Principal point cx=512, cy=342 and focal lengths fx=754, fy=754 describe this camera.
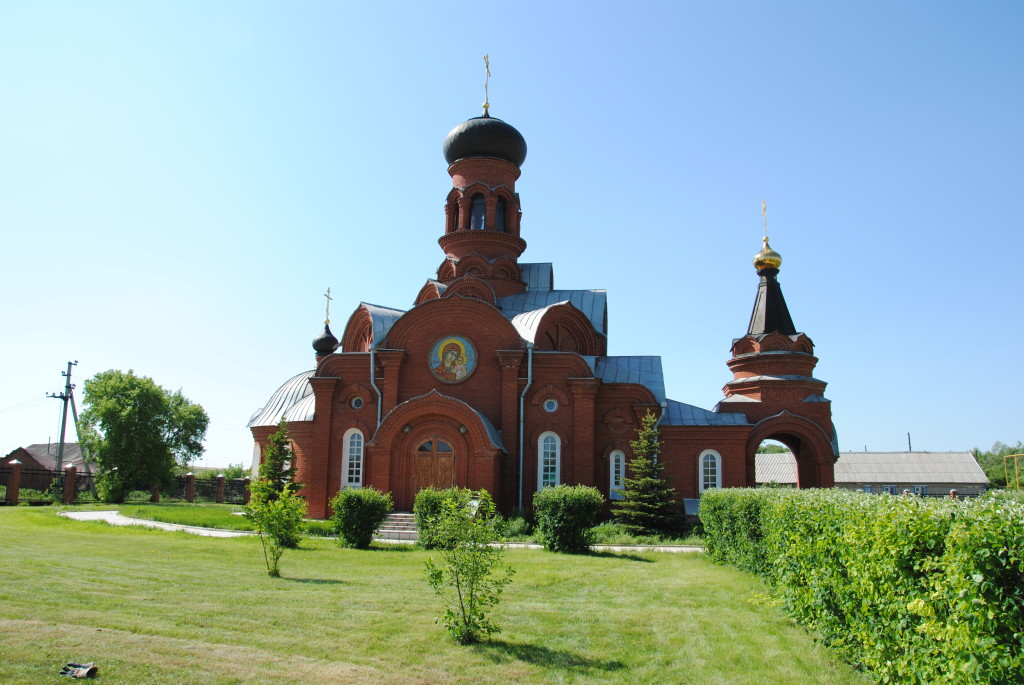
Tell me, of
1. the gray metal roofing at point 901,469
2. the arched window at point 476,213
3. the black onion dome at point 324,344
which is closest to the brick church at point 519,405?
the arched window at point 476,213

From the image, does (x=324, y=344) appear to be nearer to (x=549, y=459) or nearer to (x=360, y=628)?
(x=549, y=459)

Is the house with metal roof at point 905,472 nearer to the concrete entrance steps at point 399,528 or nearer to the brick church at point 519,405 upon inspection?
the brick church at point 519,405

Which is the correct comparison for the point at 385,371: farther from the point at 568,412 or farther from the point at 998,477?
the point at 998,477

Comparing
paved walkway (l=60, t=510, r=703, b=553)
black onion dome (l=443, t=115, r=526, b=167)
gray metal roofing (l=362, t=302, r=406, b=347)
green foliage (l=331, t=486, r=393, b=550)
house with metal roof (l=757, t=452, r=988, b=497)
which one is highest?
black onion dome (l=443, t=115, r=526, b=167)

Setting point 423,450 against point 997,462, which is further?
point 997,462

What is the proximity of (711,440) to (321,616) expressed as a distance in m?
17.5

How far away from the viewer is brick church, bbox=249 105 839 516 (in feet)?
71.6

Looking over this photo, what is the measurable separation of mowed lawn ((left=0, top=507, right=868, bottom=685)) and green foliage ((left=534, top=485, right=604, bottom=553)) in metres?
3.51

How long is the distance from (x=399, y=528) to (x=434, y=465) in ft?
7.41

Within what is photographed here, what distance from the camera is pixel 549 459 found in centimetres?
2258

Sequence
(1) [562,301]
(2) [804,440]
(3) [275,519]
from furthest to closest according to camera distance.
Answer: (1) [562,301]
(2) [804,440]
(3) [275,519]

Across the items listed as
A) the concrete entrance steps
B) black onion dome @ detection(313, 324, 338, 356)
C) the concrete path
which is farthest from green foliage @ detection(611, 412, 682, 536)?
black onion dome @ detection(313, 324, 338, 356)

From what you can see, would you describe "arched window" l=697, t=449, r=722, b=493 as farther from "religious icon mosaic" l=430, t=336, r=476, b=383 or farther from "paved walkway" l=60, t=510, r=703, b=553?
"religious icon mosaic" l=430, t=336, r=476, b=383

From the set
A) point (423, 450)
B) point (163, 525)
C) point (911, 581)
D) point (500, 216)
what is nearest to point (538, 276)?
point (500, 216)
